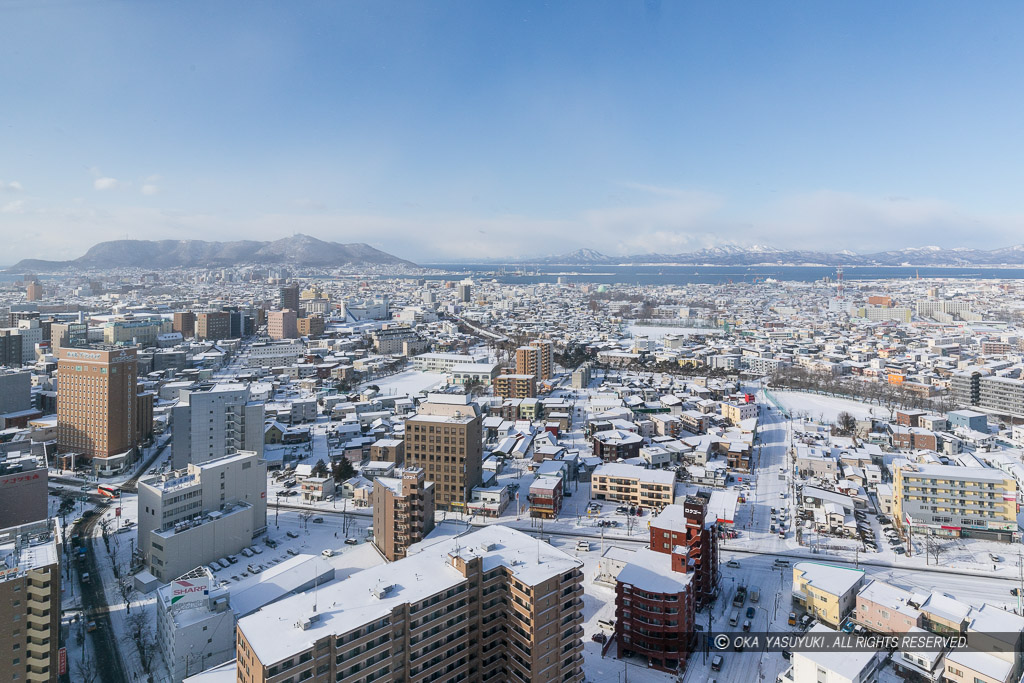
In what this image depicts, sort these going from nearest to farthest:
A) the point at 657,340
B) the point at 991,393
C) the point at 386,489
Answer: the point at 386,489 → the point at 991,393 → the point at 657,340

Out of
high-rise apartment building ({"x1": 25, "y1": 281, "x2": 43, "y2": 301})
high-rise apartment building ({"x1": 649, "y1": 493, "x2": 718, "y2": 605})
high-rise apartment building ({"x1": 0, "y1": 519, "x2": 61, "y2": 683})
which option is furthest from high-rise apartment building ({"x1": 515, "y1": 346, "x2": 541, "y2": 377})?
high-rise apartment building ({"x1": 25, "y1": 281, "x2": 43, "y2": 301})

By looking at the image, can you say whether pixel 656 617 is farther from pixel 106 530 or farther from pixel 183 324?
pixel 183 324

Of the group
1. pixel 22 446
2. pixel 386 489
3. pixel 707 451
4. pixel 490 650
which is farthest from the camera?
pixel 707 451

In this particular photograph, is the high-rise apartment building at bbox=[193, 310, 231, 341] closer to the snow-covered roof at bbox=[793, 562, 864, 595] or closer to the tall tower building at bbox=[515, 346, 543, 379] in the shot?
the tall tower building at bbox=[515, 346, 543, 379]

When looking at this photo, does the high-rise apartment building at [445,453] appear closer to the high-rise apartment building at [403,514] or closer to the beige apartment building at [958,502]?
the high-rise apartment building at [403,514]

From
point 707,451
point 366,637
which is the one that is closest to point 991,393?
point 707,451

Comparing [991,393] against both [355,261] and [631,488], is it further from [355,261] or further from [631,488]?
[355,261]

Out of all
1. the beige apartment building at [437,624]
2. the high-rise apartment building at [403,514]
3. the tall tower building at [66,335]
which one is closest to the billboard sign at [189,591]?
the beige apartment building at [437,624]
